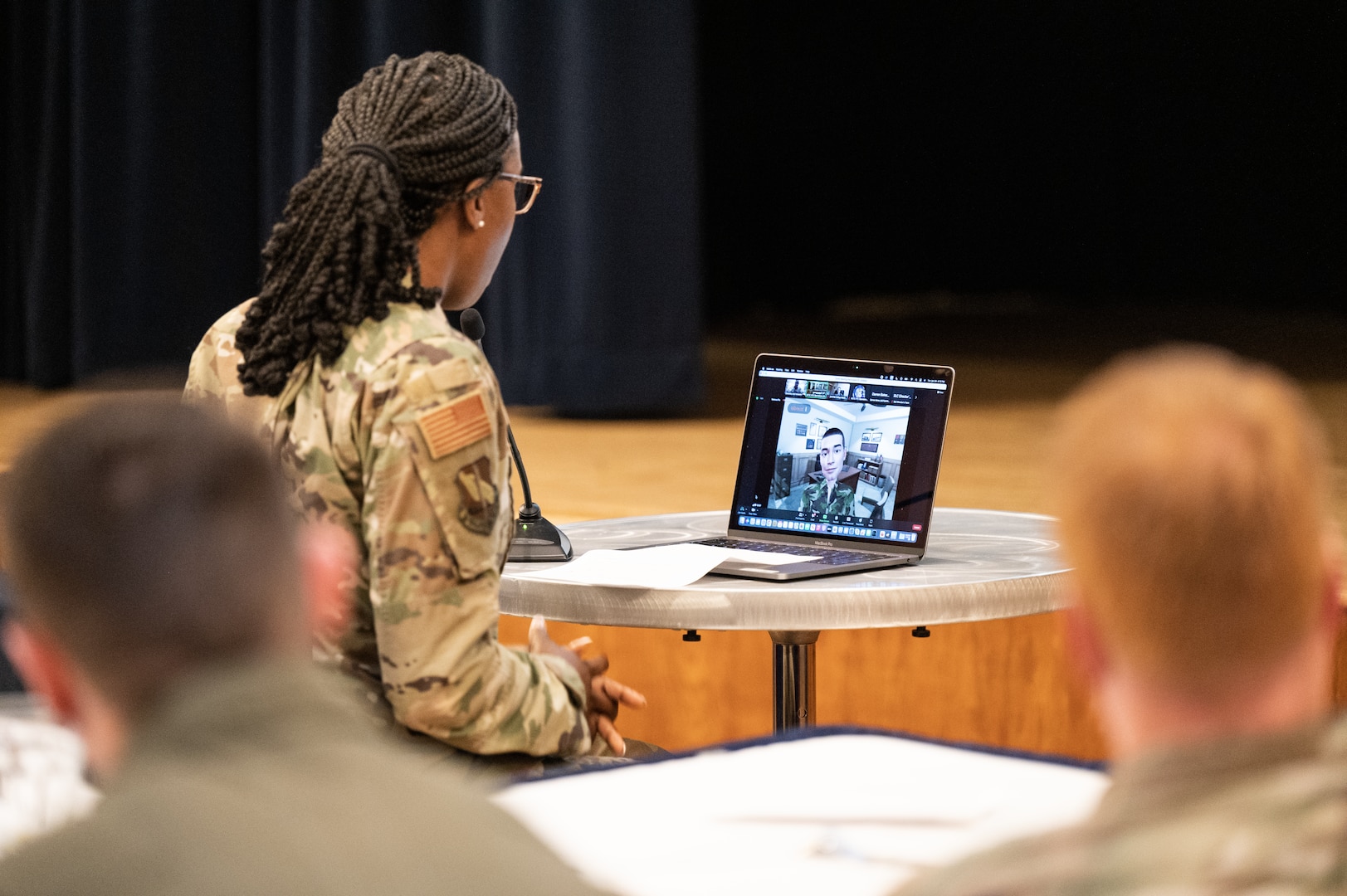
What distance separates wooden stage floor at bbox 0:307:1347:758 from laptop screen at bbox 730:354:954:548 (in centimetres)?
32

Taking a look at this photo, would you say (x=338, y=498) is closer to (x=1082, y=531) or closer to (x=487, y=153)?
(x=487, y=153)

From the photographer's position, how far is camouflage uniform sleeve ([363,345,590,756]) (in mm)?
1389

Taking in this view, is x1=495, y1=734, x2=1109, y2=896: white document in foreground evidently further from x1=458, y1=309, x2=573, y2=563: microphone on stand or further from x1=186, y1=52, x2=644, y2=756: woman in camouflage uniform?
x1=458, y1=309, x2=573, y2=563: microphone on stand

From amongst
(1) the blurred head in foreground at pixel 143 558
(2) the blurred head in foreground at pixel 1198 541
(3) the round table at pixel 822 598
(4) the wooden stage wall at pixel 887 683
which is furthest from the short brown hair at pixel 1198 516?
(4) the wooden stage wall at pixel 887 683

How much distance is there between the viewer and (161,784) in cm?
60

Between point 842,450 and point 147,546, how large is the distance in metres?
1.28

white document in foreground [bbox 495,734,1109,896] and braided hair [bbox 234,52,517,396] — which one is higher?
braided hair [bbox 234,52,517,396]

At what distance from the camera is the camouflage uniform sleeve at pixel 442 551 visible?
1389mm

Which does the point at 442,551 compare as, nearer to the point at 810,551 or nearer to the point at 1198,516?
the point at 810,551

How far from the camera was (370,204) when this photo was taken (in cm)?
152

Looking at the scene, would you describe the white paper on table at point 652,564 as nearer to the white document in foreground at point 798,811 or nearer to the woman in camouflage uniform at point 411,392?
the woman in camouflage uniform at point 411,392

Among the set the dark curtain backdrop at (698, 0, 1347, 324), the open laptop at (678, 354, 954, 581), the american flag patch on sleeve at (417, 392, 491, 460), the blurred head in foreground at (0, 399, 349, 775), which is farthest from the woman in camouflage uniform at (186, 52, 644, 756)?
the dark curtain backdrop at (698, 0, 1347, 324)

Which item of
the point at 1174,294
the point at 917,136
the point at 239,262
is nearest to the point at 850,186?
the point at 917,136

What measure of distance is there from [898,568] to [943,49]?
27.6ft
